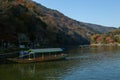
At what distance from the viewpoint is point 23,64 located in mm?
68312

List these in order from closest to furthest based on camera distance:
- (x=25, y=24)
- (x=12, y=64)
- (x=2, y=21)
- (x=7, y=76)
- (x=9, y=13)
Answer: (x=7, y=76), (x=12, y=64), (x=2, y=21), (x=9, y=13), (x=25, y=24)

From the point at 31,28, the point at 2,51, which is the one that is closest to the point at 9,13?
the point at 2,51

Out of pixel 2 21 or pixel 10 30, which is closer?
pixel 2 21

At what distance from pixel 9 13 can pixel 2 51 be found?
59.5 ft

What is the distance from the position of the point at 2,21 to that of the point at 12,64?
29.4 meters

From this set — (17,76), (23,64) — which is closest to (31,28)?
(23,64)

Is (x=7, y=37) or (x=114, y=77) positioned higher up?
(x=7, y=37)

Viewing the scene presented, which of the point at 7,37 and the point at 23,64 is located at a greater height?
the point at 7,37

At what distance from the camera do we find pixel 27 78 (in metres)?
47.3

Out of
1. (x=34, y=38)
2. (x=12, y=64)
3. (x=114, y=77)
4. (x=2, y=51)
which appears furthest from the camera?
(x=34, y=38)

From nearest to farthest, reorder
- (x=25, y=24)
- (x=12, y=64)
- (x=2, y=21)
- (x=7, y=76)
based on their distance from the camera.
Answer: (x=7, y=76) < (x=12, y=64) < (x=2, y=21) < (x=25, y=24)

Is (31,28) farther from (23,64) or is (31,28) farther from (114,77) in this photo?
(114,77)

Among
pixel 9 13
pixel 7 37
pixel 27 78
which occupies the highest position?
pixel 9 13

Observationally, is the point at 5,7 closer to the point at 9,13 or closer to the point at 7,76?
the point at 9,13
